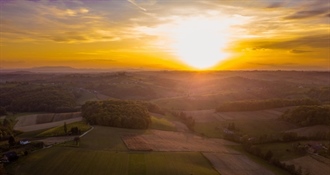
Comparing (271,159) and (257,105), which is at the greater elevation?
(257,105)

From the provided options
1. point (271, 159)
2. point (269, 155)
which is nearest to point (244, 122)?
point (269, 155)

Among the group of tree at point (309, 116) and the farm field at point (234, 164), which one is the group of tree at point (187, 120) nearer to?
the farm field at point (234, 164)

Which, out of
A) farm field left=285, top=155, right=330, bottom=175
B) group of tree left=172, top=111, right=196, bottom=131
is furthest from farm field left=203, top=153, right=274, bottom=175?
group of tree left=172, top=111, right=196, bottom=131

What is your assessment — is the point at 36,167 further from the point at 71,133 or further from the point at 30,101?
the point at 30,101

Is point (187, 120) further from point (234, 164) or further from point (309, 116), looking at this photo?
point (234, 164)

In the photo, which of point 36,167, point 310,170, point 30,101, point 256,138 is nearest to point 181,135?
point 256,138

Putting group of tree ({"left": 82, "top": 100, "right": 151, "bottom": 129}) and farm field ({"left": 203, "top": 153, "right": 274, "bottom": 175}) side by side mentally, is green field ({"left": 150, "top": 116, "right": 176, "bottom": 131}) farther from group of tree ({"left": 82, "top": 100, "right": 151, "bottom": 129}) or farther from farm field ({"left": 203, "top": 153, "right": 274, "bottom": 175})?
farm field ({"left": 203, "top": 153, "right": 274, "bottom": 175})
